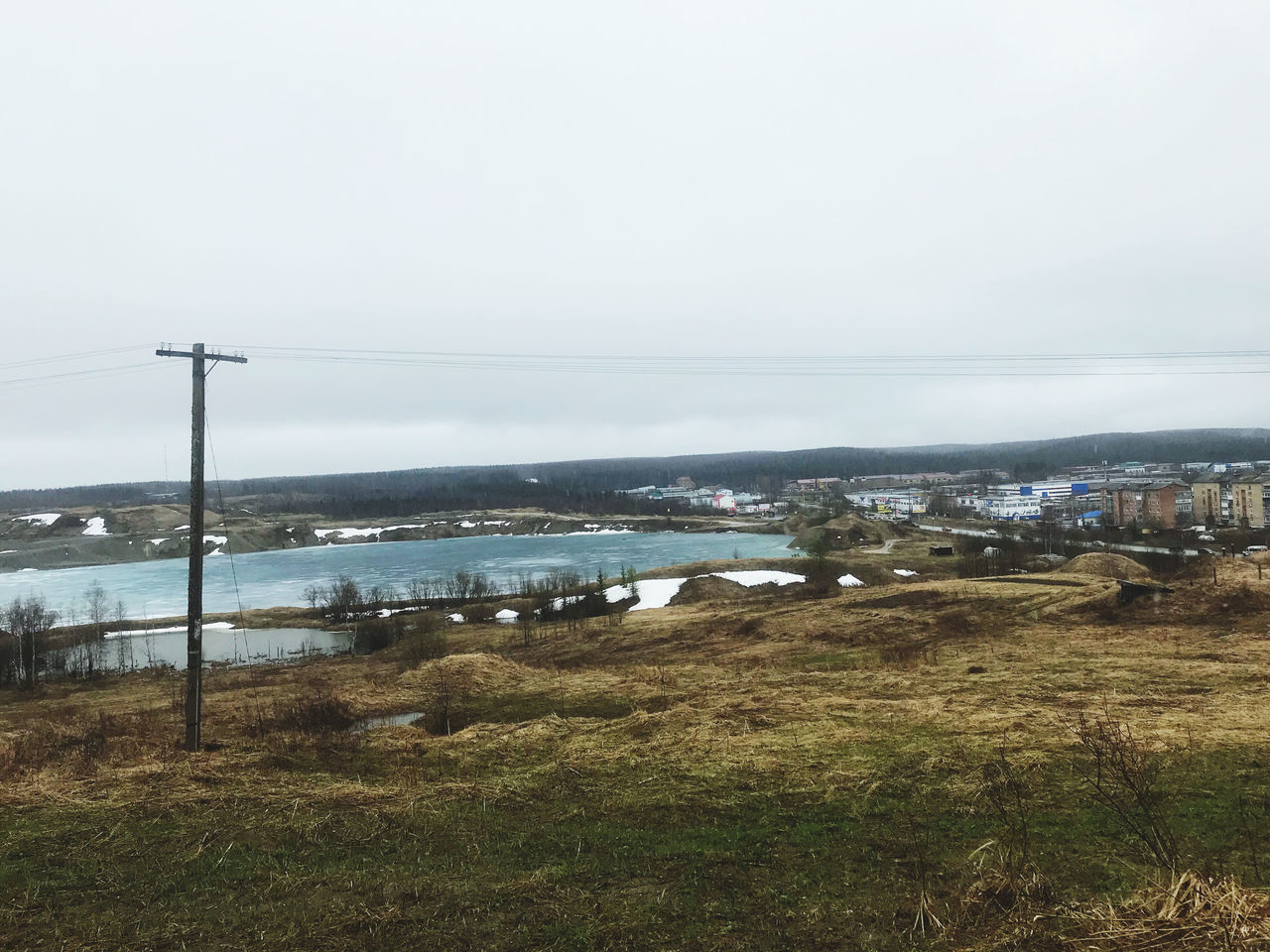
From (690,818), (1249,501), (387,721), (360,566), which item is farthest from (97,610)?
(1249,501)

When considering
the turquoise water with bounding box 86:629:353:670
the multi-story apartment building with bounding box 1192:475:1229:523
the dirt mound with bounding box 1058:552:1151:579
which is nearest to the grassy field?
the dirt mound with bounding box 1058:552:1151:579

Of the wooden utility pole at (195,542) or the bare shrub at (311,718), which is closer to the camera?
the wooden utility pole at (195,542)

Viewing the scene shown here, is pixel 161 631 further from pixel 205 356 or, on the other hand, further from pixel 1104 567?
pixel 1104 567

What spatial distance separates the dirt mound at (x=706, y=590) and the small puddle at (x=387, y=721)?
101 feet

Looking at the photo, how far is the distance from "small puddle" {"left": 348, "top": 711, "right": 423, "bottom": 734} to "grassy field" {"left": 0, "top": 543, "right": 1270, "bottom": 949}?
0.36m

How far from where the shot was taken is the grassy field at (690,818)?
16.0ft

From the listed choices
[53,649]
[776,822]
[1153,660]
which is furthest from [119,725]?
[53,649]

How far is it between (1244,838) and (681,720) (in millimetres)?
6880

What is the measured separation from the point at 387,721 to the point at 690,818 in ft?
29.6

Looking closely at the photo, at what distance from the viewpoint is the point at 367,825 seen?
23.3 ft

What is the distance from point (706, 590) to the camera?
4606 centimetres

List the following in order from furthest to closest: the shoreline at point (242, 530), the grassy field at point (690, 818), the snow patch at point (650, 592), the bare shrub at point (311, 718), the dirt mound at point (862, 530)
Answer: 1. the shoreline at point (242, 530)
2. the dirt mound at point (862, 530)
3. the snow patch at point (650, 592)
4. the bare shrub at point (311, 718)
5. the grassy field at point (690, 818)

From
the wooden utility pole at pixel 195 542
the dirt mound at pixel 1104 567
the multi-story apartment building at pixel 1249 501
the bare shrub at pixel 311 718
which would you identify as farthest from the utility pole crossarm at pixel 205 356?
the multi-story apartment building at pixel 1249 501

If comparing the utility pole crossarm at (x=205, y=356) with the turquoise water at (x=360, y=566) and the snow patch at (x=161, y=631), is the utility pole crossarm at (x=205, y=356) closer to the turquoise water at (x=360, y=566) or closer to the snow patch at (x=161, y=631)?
the snow patch at (x=161, y=631)
